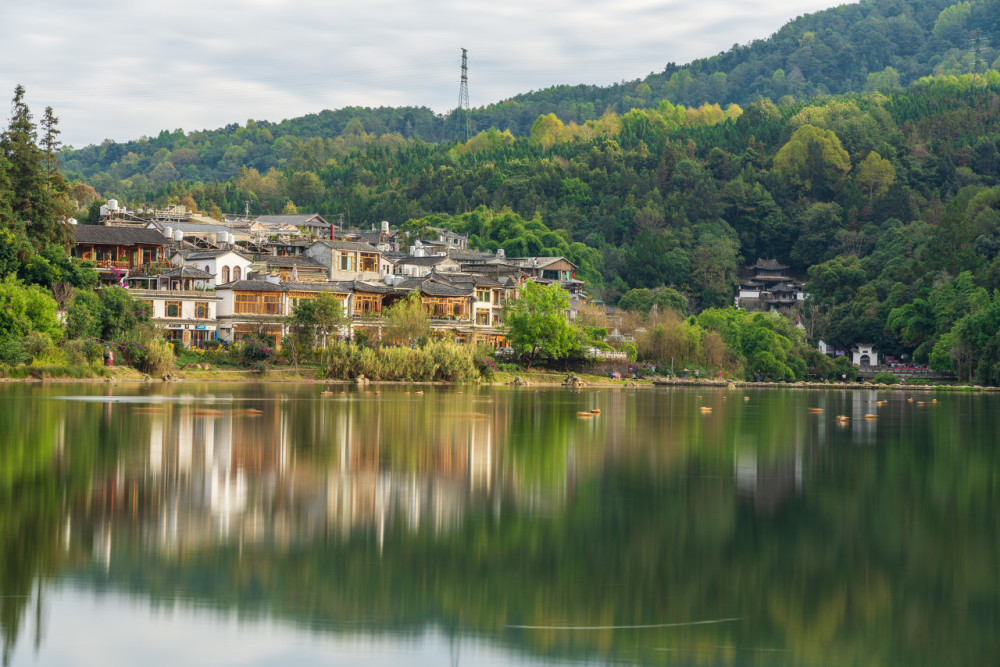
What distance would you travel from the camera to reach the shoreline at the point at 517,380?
52156mm

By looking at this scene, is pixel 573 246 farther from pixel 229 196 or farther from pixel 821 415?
pixel 821 415

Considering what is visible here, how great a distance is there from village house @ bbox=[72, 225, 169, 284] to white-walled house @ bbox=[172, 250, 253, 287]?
157 cm

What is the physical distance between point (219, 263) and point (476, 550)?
2298 inches

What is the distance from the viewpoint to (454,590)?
12.6m

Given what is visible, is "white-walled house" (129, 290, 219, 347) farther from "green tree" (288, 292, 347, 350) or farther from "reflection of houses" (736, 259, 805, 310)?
"reflection of houses" (736, 259, 805, 310)

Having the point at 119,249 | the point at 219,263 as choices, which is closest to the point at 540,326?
the point at 219,263

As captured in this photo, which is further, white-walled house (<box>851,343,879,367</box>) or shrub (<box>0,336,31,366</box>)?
white-walled house (<box>851,343,879,367</box>)

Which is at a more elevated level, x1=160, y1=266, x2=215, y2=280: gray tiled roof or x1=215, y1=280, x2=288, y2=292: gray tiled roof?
x1=160, y1=266, x2=215, y2=280: gray tiled roof

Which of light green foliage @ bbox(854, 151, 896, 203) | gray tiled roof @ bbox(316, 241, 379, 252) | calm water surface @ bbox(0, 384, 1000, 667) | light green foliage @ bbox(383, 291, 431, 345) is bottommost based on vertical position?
calm water surface @ bbox(0, 384, 1000, 667)

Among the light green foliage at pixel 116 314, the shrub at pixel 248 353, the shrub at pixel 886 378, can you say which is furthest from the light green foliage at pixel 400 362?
the shrub at pixel 886 378

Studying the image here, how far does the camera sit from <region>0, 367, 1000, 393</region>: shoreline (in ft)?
171

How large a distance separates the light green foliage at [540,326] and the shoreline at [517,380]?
5.38 ft

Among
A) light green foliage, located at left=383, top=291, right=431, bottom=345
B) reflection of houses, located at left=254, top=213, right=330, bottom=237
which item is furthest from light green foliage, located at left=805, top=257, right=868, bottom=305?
light green foliage, located at left=383, top=291, right=431, bottom=345

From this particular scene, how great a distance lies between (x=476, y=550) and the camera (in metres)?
14.6
